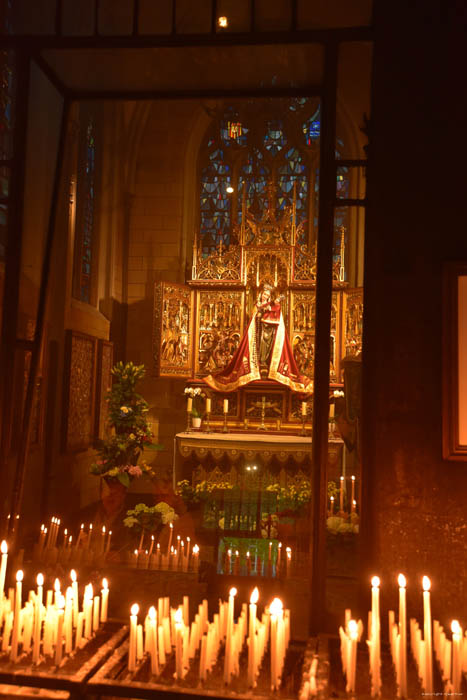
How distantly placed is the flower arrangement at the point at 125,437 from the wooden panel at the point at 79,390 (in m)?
0.98

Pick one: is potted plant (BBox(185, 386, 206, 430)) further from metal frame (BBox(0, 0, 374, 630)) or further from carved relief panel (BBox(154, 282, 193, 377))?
metal frame (BBox(0, 0, 374, 630))

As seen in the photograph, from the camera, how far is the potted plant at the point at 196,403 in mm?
9328

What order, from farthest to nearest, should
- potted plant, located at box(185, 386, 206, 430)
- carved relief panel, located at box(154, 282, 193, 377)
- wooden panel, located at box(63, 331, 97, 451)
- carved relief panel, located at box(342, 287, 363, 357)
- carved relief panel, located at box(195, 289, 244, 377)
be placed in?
carved relief panel, located at box(195, 289, 244, 377)
potted plant, located at box(185, 386, 206, 430)
carved relief panel, located at box(154, 282, 193, 377)
carved relief panel, located at box(342, 287, 363, 357)
wooden panel, located at box(63, 331, 97, 451)

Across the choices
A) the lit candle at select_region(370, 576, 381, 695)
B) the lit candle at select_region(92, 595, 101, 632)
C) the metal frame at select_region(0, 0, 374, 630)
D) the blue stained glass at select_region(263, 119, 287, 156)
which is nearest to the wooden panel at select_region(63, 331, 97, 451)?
the metal frame at select_region(0, 0, 374, 630)

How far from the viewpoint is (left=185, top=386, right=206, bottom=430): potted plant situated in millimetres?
9328

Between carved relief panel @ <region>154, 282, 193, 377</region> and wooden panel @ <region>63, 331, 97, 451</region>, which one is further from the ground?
carved relief panel @ <region>154, 282, 193, 377</region>

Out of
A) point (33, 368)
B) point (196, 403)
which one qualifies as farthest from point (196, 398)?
point (33, 368)

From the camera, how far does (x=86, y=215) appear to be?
31.3ft

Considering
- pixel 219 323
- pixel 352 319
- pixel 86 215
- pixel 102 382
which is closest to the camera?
pixel 352 319

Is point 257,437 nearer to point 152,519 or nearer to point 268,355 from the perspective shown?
point 268,355

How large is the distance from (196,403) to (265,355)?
4.71 ft

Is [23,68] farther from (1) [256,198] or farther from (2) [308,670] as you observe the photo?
(1) [256,198]

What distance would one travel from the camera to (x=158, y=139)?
438 inches

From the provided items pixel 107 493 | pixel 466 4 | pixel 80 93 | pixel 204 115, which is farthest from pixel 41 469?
pixel 204 115
